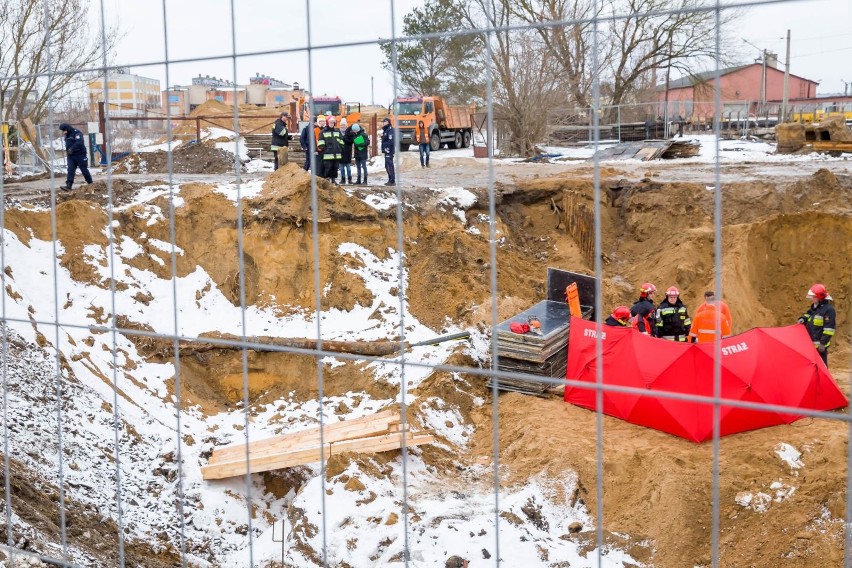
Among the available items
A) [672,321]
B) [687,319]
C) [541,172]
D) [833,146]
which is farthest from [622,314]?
[833,146]

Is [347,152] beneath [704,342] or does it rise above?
above

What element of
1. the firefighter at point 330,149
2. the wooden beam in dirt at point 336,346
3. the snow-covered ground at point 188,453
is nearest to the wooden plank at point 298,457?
the snow-covered ground at point 188,453

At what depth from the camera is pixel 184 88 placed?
196 inches

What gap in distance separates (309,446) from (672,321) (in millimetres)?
5637

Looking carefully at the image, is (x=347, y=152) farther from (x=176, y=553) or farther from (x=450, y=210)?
(x=176, y=553)

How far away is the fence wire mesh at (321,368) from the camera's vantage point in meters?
3.73

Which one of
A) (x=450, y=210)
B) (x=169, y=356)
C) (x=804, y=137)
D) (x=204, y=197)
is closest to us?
(x=169, y=356)

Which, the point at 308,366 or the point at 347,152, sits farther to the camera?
the point at 347,152

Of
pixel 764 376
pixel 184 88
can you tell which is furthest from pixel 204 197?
pixel 184 88

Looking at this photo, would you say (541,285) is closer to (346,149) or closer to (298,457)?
(346,149)

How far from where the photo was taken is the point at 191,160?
24578 mm

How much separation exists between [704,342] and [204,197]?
10.5m

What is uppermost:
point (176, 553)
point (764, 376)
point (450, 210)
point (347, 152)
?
point (347, 152)

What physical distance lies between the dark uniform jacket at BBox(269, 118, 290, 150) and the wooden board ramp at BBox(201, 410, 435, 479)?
8.64 metres
